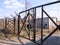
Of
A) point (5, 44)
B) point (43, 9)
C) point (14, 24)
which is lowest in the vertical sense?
point (5, 44)

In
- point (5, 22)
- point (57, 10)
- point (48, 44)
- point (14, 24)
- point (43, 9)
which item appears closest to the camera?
point (57, 10)

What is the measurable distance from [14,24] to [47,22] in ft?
51.5

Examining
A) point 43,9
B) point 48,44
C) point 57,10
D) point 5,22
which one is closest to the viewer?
point 57,10

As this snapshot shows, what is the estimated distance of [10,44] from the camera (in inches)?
349

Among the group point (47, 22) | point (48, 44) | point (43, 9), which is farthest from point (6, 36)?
point (47, 22)

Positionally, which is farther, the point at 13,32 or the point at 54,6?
the point at 13,32

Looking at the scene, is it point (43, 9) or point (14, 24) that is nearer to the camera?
point (43, 9)

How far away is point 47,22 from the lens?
1115 inches

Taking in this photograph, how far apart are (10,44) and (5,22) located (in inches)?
269

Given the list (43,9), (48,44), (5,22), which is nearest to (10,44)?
(48,44)

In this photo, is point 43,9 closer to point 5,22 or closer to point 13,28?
point 13,28

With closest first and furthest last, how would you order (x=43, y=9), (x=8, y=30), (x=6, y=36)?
(x=43, y=9) < (x=6, y=36) < (x=8, y=30)

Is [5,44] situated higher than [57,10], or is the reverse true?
[57,10]

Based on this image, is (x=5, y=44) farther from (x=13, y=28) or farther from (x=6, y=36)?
(x=13, y=28)
